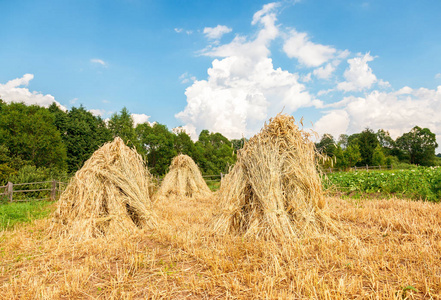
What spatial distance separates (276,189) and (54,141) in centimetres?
2328

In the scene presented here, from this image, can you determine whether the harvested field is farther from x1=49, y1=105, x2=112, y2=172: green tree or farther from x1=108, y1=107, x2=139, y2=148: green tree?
x1=108, y1=107, x2=139, y2=148: green tree

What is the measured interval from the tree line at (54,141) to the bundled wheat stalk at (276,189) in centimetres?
793

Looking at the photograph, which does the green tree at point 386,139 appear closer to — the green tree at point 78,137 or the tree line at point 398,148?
the tree line at point 398,148

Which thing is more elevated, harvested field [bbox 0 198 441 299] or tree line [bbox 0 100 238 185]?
tree line [bbox 0 100 238 185]

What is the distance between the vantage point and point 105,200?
517 cm

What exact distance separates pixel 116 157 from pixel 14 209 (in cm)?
568

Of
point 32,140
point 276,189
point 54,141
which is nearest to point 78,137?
point 54,141

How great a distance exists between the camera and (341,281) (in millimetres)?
2137

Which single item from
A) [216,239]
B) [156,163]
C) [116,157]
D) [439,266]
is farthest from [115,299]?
[156,163]

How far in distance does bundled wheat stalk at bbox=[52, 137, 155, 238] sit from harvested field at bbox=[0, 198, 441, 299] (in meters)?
0.57

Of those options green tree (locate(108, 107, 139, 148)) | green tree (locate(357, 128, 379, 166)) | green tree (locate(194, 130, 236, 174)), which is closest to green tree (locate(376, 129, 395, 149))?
green tree (locate(357, 128, 379, 166))

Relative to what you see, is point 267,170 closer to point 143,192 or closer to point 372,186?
point 143,192

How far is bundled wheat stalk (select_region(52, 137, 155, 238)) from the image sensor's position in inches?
185

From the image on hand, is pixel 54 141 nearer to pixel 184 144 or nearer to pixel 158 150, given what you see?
pixel 158 150
